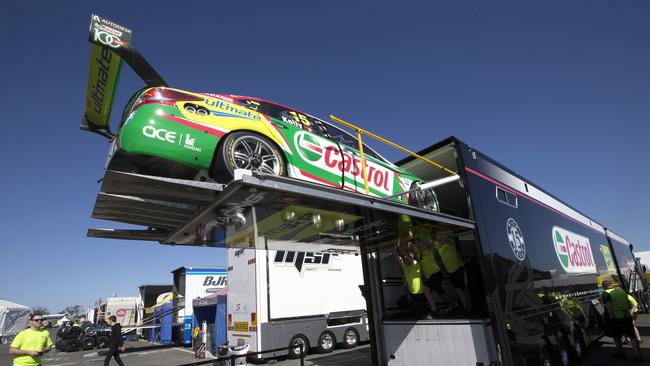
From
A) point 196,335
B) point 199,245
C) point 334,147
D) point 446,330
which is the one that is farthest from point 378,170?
point 196,335

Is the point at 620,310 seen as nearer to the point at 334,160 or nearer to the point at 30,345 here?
the point at 334,160

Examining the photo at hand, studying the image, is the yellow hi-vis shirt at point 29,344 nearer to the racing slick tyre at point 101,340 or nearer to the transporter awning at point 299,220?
the transporter awning at point 299,220

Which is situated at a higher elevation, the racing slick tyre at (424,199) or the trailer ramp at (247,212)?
the racing slick tyre at (424,199)

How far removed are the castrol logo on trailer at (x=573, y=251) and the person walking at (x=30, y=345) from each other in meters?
7.74

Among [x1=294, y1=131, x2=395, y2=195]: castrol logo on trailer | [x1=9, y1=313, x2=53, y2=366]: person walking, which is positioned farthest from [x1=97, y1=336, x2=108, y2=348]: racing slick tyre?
[x1=294, y1=131, x2=395, y2=195]: castrol logo on trailer

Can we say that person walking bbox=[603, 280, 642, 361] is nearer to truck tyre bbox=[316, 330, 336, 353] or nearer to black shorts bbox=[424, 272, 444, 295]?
black shorts bbox=[424, 272, 444, 295]

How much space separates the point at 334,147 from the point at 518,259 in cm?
278

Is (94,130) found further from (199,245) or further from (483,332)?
(483,332)

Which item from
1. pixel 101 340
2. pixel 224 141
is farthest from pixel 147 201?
pixel 101 340

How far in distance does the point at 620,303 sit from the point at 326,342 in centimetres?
707

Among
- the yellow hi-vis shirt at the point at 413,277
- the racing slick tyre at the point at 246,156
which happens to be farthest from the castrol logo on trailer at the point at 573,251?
the racing slick tyre at the point at 246,156

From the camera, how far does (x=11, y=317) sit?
86.7 ft

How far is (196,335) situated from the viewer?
563 inches

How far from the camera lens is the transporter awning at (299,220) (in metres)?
2.72
